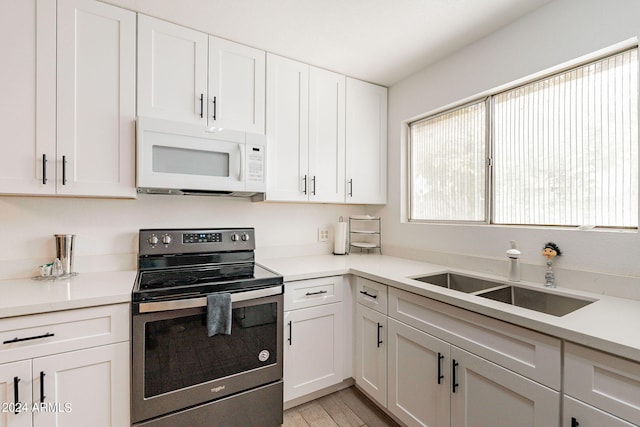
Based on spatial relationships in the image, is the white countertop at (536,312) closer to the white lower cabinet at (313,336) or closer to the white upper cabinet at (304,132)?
the white lower cabinet at (313,336)

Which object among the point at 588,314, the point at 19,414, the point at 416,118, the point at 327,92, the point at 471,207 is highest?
the point at 327,92

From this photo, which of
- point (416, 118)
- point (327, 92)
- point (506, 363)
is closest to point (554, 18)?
point (416, 118)

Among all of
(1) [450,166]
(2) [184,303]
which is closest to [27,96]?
(2) [184,303]

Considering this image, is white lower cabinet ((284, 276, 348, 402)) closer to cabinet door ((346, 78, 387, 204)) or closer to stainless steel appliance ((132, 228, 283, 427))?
stainless steel appliance ((132, 228, 283, 427))

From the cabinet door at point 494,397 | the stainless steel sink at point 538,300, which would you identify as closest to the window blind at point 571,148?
the stainless steel sink at point 538,300

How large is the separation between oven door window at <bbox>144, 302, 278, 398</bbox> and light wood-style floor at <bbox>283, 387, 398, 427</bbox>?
46 cm

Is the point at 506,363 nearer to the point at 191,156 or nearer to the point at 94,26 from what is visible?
the point at 191,156

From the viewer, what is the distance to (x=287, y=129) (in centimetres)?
213

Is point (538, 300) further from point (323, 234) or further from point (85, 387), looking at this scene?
point (85, 387)

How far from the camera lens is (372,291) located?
188cm

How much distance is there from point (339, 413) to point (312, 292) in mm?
772

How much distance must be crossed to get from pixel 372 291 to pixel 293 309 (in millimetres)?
506

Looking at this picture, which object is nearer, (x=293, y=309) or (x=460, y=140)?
(x=293, y=309)

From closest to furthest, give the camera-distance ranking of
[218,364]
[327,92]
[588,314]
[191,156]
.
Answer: [588,314]
[218,364]
[191,156]
[327,92]
